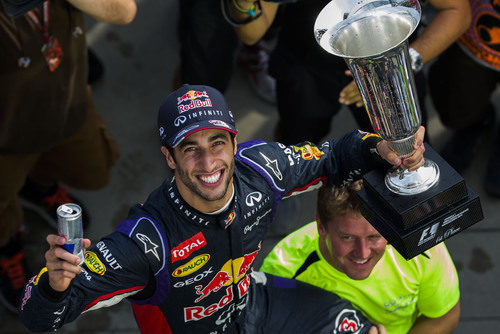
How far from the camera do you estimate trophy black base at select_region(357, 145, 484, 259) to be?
121 inches

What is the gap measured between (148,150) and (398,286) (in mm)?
2245

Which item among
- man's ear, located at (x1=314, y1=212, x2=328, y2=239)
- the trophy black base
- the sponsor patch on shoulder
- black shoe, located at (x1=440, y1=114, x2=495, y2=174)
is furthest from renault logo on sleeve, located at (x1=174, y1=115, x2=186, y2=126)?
black shoe, located at (x1=440, y1=114, x2=495, y2=174)

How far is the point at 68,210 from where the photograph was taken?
106 inches

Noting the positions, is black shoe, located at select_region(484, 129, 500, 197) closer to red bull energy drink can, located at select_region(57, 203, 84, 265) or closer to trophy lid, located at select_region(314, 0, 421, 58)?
trophy lid, located at select_region(314, 0, 421, 58)

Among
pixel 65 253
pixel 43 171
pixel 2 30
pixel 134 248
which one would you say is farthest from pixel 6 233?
pixel 65 253

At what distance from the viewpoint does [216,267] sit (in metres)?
3.41

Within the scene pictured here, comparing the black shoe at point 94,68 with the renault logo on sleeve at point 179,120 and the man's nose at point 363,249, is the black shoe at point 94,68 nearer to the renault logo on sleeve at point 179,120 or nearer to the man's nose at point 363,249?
the renault logo on sleeve at point 179,120

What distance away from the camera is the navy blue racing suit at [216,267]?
122 inches

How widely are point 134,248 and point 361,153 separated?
3.14 ft

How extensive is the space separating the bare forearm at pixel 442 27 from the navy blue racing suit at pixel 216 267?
3.22 ft

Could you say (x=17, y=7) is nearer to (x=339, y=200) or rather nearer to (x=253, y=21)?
(x=253, y=21)

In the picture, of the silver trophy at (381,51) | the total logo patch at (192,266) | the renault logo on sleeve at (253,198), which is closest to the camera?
the silver trophy at (381,51)

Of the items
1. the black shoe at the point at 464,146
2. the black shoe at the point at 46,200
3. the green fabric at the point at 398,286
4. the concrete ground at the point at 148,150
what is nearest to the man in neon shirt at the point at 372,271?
the green fabric at the point at 398,286

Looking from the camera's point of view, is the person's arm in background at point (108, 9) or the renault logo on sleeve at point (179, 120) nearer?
the renault logo on sleeve at point (179, 120)
